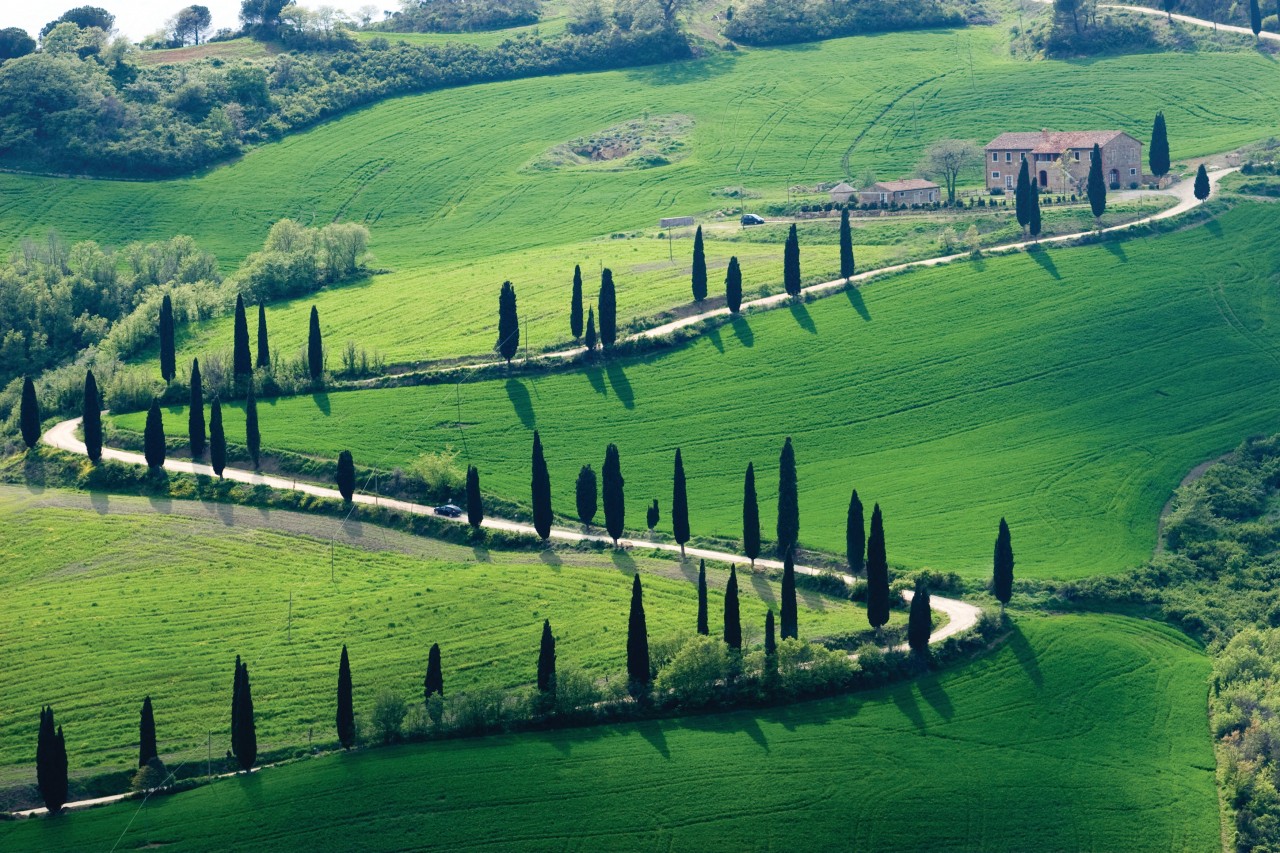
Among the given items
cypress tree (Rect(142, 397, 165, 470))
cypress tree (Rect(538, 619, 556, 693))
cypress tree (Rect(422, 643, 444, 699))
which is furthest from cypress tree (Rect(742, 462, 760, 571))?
cypress tree (Rect(142, 397, 165, 470))

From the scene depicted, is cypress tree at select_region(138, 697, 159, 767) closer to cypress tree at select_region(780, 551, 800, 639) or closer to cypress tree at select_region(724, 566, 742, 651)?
cypress tree at select_region(724, 566, 742, 651)

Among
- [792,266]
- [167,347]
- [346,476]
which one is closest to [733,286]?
[792,266]

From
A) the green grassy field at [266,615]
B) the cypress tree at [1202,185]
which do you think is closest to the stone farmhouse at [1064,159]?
the cypress tree at [1202,185]

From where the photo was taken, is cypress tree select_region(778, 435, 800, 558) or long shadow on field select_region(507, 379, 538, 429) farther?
long shadow on field select_region(507, 379, 538, 429)

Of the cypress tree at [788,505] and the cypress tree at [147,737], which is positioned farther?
the cypress tree at [788,505]

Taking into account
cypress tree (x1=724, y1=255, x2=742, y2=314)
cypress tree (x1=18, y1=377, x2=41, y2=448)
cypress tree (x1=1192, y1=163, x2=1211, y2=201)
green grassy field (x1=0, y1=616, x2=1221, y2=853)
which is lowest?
green grassy field (x1=0, y1=616, x2=1221, y2=853)

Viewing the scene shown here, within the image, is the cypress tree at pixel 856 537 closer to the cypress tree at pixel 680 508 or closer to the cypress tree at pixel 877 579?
the cypress tree at pixel 877 579

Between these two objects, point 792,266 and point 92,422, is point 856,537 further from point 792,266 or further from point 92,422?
point 92,422
